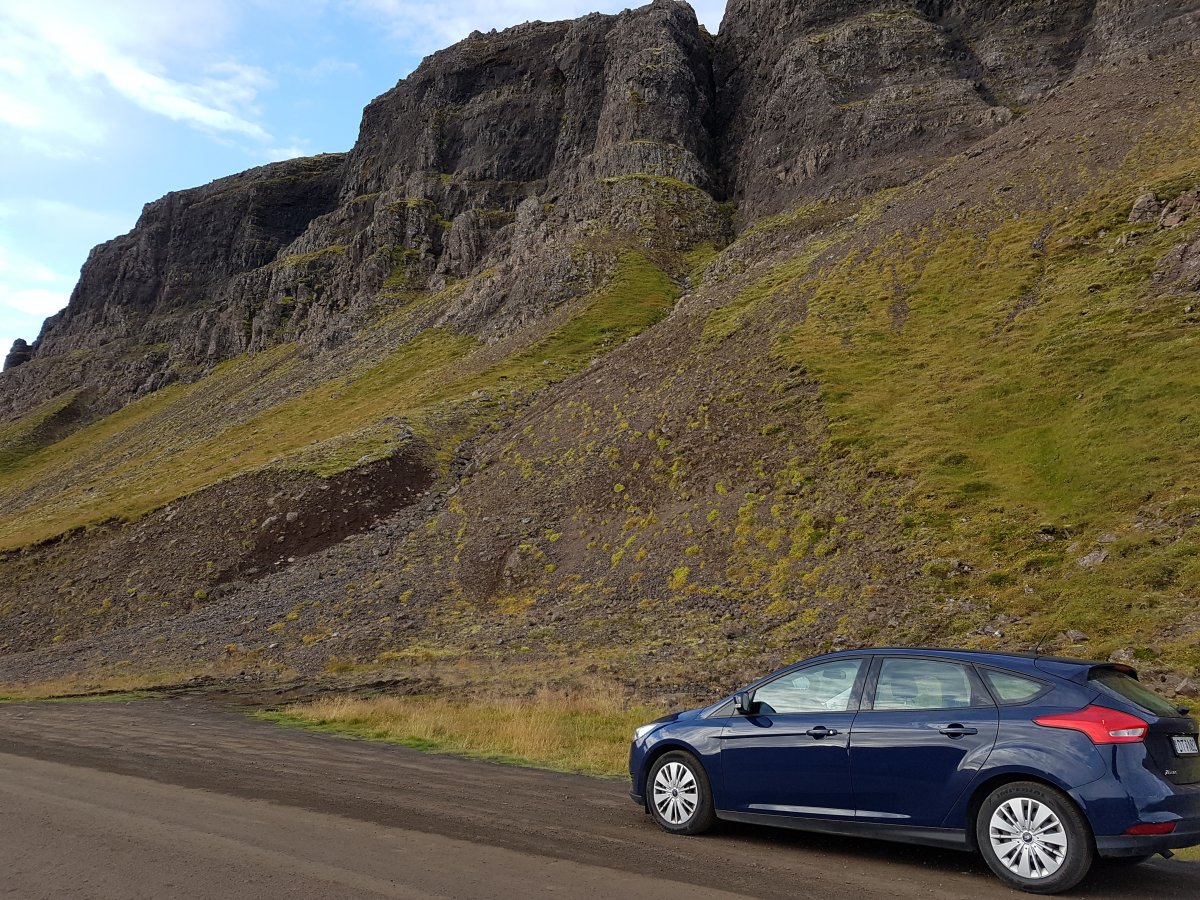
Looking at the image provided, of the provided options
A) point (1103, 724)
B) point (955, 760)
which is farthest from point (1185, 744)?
point (955, 760)

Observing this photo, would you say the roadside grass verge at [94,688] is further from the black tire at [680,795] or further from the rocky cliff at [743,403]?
the black tire at [680,795]

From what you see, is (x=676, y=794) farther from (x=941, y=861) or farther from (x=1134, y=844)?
(x=1134, y=844)

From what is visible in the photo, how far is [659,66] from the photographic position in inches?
3861

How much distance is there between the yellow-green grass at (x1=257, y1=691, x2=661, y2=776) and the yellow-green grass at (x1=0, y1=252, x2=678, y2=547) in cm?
2896

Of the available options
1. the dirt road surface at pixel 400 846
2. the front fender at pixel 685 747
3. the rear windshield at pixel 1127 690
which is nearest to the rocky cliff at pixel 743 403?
the rear windshield at pixel 1127 690

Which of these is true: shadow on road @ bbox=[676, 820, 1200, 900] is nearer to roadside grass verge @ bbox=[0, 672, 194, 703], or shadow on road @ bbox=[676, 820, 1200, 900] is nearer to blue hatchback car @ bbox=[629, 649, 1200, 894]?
blue hatchback car @ bbox=[629, 649, 1200, 894]

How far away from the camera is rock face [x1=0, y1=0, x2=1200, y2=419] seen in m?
74.4

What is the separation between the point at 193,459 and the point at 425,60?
91.2 metres

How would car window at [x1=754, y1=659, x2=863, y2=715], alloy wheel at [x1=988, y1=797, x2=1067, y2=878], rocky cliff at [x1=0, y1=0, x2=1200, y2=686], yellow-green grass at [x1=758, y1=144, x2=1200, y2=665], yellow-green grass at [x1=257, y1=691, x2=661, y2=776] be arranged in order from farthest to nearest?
1. rocky cliff at [x1=0, y1=0, x2=1200, y2=686]
2. yellow-green grass at [x1=758, y1=144, x2=1200, y2=665]
3. yellow-green grass at [x1=257, y1=691, x2=661, y2=776]
4. car window at [x1=754, y1=659, x2=863, y2=715]
5. alloy wheel at [x1=988, y1=797, x2=1067, y2=878]

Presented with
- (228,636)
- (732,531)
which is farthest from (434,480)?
(732,531)

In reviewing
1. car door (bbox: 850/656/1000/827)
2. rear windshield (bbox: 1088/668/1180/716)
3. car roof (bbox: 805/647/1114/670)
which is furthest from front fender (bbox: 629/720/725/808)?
rear windshield (bbox: 1088/668/1180/716)

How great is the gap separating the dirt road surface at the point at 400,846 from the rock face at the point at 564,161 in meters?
59.9

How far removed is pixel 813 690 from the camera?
8.40 meters

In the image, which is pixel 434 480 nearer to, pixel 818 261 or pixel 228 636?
pixel 228 636
